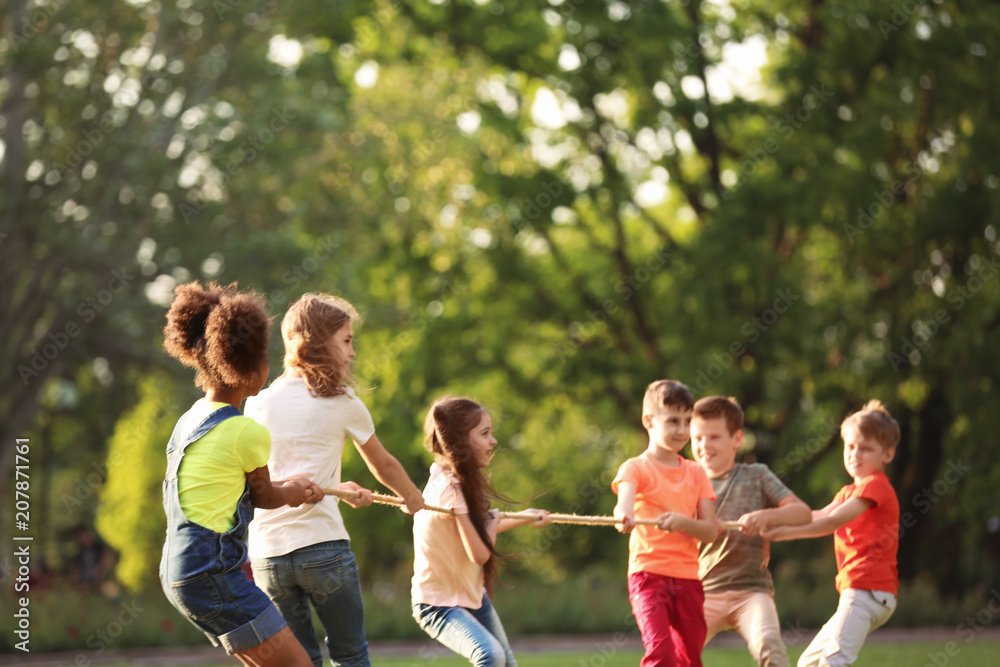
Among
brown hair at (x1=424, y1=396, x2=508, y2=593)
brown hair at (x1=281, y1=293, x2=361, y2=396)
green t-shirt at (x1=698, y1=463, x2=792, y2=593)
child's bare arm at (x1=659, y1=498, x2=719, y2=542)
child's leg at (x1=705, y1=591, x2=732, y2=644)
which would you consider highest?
brown hair at (x1=281, y1=293, x2=361, y2=396)

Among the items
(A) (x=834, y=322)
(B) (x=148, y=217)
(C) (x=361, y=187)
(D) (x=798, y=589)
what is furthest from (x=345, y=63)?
(D) (x=798, y=589)

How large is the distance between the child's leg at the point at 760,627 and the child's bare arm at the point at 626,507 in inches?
39.4

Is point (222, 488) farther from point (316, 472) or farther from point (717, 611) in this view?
point (717, 611)

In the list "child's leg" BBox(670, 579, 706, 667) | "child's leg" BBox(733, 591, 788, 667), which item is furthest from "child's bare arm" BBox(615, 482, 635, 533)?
"child's leg" BBox(733, 591, 788, 667)

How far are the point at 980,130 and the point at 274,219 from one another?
1177 centimetres

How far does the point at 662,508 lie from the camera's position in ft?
18.2

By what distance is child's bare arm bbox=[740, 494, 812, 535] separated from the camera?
→ 573 centimetres

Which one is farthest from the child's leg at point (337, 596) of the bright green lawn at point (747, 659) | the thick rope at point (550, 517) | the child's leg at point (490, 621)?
the bright green lawn at point (747, 659)

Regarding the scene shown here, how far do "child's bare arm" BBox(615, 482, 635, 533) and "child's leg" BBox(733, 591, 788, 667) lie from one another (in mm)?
1000

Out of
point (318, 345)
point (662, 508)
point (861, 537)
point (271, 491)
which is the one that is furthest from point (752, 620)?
point (271, 491)

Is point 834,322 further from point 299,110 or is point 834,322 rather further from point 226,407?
point 226,407

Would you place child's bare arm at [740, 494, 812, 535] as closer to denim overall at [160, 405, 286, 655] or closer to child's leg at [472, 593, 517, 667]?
child's leg at [472, 593, 517, 667]

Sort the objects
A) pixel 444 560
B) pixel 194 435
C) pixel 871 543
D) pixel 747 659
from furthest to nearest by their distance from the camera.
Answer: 1. pixel 747 659
2. pixel 871 543
3. pixel 444 560
4. pixel 194 435

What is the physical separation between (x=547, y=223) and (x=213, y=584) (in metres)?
15.7
